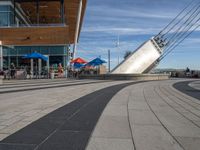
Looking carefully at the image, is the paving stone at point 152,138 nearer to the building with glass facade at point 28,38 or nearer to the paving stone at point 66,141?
the paving stone at point 66,141

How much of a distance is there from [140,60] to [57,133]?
2542 centimetres

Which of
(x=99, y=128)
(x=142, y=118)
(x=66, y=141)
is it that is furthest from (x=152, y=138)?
(x=142, y=118)

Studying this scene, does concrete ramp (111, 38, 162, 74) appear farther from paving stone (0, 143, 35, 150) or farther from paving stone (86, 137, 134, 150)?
paving stone (0, 143, 35, 150)

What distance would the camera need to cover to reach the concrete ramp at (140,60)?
3145cm

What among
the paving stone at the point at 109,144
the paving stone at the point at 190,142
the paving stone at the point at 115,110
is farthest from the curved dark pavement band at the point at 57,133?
the paving stone at the point at 190,142

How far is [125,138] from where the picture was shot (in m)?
6.35

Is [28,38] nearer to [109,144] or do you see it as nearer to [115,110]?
[115,110]

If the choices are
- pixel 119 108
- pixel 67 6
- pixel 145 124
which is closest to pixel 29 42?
pixel 67 6

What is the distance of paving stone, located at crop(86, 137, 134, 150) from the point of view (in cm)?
565

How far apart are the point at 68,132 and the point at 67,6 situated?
1559 inches

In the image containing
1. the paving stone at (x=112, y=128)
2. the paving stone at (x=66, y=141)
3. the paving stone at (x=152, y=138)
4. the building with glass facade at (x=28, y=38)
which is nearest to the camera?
the paving stone at (x=66, y=141)

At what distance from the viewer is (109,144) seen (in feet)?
19.3

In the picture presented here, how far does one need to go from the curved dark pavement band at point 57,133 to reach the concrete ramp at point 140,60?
22344 millimetres

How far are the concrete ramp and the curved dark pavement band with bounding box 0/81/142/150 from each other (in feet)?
73.3
